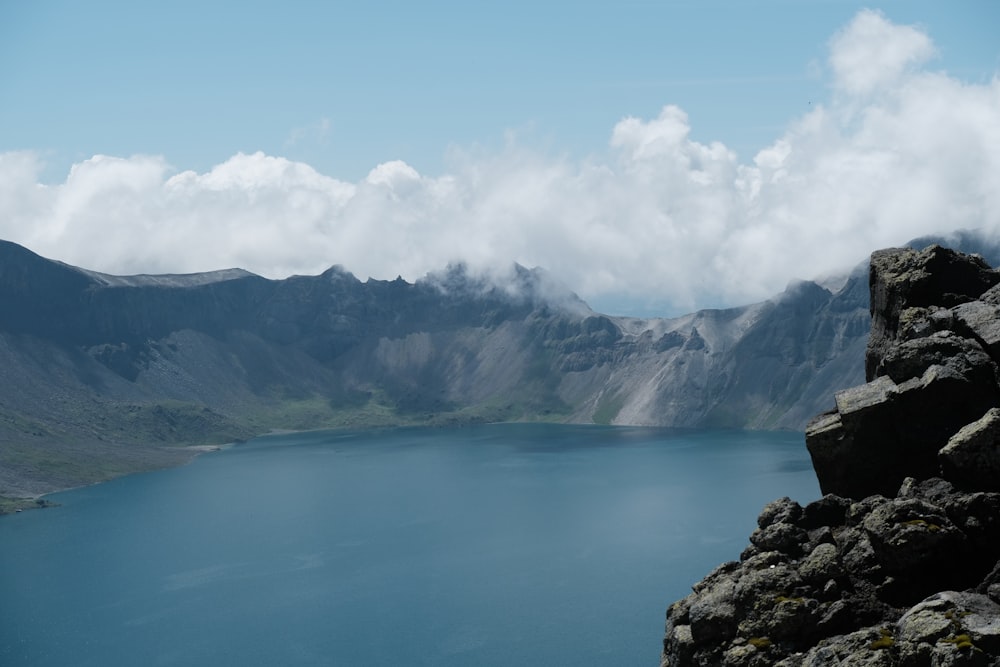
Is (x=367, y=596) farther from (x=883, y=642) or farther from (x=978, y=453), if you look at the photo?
(x=883, y=642)

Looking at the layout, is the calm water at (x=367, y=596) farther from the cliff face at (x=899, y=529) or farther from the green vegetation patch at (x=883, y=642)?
the green vegetation patch at (x=883, y=642)

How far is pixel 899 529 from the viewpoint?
1153 inches

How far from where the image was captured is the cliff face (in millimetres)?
27250

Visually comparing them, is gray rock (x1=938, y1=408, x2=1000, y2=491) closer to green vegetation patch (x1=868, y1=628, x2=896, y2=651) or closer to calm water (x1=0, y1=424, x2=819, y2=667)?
green vegetation patch (x1=868, y1=628, x2=896, y2=651)

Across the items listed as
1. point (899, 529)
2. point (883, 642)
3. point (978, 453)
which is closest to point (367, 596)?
point (899, 529)

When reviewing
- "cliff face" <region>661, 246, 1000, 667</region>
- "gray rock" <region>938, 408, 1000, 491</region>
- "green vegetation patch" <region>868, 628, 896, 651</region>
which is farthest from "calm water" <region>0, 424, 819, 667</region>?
"green vegetation patch" <region>868, 628, 896, 651</region>

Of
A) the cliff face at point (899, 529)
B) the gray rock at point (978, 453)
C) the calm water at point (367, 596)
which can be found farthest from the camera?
the calm water at point (367, 596)

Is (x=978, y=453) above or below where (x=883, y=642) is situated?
above

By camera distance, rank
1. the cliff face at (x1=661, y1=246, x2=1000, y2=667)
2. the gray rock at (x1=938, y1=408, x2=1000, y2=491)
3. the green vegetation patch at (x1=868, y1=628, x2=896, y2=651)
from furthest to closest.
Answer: the gray rock at (x1=938, y1=408, x2=1000, y2=491) → the cliff face at (x1=661, y1=246, x2=1000, y2=667) → the green vegetation patch at (x1=868, y1=628, x2=896, y2=651)

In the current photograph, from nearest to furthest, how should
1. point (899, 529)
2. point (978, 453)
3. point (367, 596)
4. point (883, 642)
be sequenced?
point (883, 642) < point (899, 529) < point (978, 453) < point (367, 596)

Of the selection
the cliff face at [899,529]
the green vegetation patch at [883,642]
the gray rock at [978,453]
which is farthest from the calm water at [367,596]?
the green vegetation patch at [883,642]

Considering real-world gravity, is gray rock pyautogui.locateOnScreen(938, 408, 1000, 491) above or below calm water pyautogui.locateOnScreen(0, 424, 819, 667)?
above

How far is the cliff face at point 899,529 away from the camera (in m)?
27.2

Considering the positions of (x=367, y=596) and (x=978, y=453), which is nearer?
(x=978, y=453)
